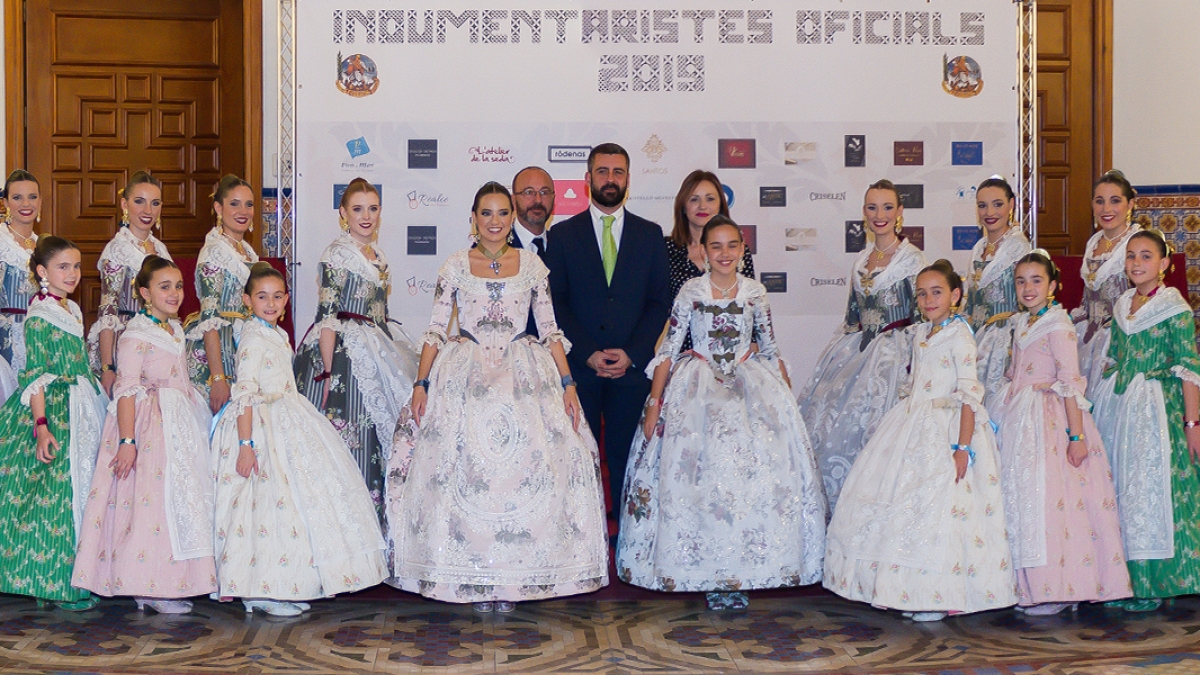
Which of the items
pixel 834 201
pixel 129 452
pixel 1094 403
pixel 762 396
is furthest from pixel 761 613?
pixel 834 201

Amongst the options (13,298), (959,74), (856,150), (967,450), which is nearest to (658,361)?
(967,450)

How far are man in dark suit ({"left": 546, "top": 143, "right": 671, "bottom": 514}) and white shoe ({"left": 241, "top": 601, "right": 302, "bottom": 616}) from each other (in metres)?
1.50

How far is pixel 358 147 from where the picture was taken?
6973 mm

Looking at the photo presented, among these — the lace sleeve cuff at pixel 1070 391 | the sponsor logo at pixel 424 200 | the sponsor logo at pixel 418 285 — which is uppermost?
the sponsor logo at pixel 424 200

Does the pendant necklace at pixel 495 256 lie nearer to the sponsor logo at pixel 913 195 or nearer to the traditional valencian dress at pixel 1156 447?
the traditional valencian dress at pixel 1156 447

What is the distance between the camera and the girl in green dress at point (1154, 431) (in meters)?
4.73

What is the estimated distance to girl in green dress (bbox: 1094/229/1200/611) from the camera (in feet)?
15.5

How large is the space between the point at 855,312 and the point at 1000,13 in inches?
95.3

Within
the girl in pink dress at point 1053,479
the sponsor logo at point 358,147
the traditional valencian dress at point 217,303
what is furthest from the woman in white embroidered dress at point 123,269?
the girl in pink dress at point 1053,479

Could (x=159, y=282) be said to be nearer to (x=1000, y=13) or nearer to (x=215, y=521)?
(x=215, y=521)

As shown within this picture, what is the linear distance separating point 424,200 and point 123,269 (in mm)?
2026

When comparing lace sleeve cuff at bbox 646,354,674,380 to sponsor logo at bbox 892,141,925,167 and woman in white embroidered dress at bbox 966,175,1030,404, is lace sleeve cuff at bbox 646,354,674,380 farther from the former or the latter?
sponsor logo at bbox 892,141,925,167

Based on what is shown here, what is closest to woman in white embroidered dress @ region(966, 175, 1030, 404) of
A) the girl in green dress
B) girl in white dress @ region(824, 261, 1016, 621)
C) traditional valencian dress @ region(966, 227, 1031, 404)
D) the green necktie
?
traditional valencian dress @ region(966, 227, 1031, 404)

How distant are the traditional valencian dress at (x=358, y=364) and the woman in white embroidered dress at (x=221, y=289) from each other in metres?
0.34
